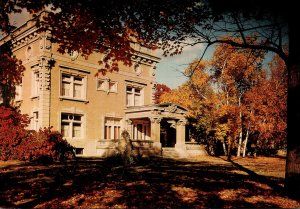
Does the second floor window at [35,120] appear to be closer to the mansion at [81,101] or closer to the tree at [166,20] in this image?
the mansion at [81,101]

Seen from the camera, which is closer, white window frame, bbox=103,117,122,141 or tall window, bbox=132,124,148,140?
white window frame, bbox=103,117,122,141

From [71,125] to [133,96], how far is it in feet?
26.2

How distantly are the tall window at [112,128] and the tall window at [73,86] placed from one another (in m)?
3.81

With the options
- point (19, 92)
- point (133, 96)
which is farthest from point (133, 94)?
point (19, 92)

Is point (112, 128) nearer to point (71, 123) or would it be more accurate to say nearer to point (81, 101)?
point (81, 101)

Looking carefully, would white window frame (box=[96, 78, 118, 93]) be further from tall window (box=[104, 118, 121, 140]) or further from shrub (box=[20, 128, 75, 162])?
shrub (box=[20, 128, 75, 162])

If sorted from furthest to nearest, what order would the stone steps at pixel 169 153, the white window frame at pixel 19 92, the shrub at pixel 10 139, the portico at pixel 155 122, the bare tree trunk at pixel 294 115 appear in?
1. the stone steps at pixel 169 153
2. the white window frame at pixel 19 92
3. the portico at pixel 155 122
4. the shrub at pixel 10 139
5. the bare tree trunk at pixel 294 115

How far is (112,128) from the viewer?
2959 centimetres

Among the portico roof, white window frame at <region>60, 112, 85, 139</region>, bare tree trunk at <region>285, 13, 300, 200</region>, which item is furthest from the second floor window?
bare tree trunk at <region>285, 13, 300, 200</region>

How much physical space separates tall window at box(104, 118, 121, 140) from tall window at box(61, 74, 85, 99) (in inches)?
150

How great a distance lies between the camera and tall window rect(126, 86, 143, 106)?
31.5 m

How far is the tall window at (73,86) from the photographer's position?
26047 millimetres

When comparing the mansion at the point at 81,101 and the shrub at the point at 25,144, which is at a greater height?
the mansion at the point at 81,101

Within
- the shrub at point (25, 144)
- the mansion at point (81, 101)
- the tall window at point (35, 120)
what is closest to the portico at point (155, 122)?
the mansion at point (81, 101)
